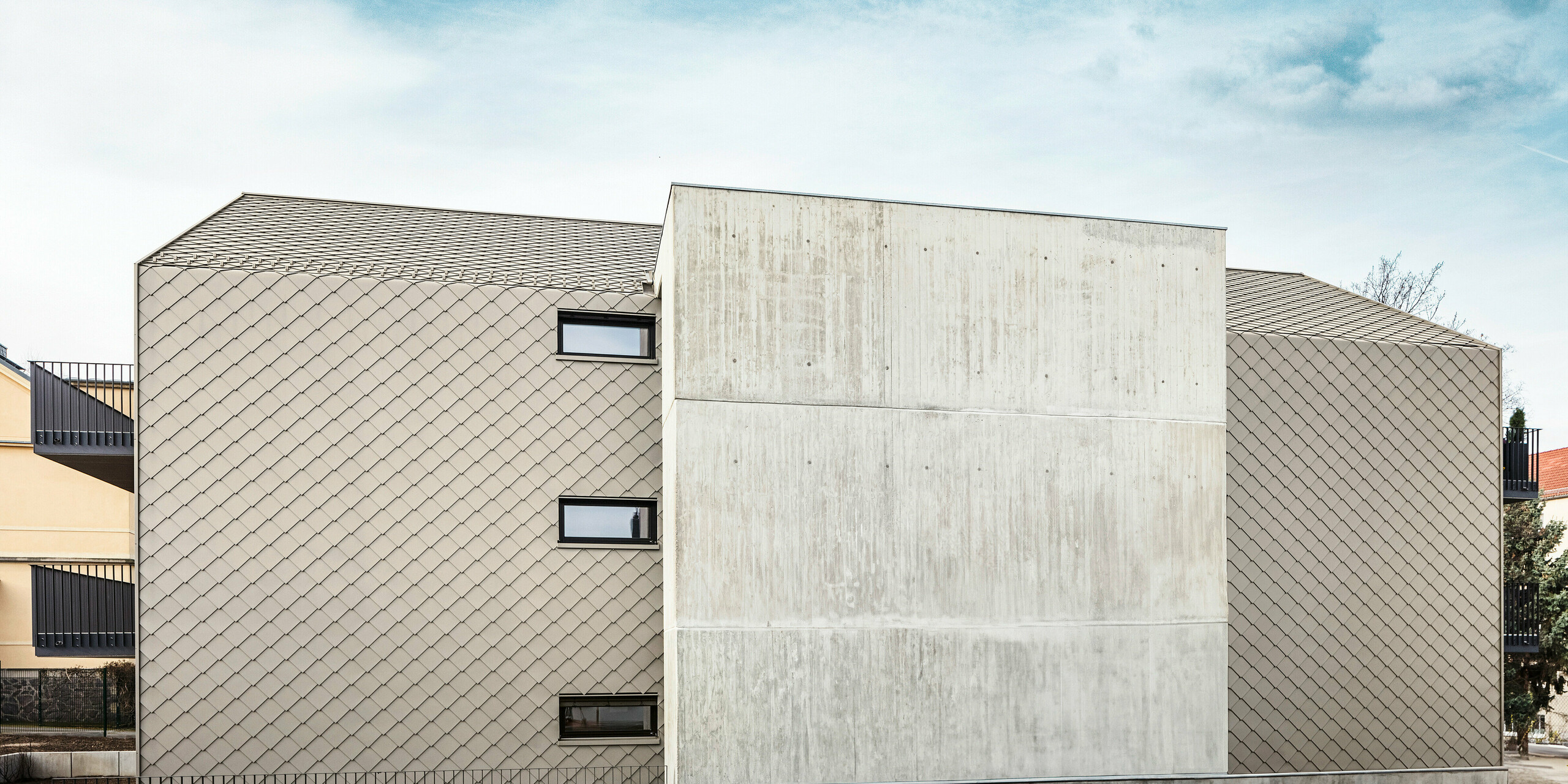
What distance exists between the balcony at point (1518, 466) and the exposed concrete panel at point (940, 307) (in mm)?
5003

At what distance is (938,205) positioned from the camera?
7.21m

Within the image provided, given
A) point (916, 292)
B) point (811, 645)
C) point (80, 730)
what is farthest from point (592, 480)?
point (80, 730)

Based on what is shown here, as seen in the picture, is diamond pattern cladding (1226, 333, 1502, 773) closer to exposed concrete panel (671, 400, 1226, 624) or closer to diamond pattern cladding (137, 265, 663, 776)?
exposed concrete panel (671, 400, 1226, 624)

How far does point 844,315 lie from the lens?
698 cm

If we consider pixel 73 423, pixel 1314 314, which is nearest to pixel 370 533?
pixel 73 423

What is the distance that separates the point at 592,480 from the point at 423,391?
5.00ft

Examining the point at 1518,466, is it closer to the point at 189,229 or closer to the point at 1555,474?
the point at 189,229

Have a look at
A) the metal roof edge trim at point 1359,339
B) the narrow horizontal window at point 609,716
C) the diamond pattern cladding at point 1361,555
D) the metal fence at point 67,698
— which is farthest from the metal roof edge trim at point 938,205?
the metal fence at point 67,698

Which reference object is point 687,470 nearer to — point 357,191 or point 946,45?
point 946,45

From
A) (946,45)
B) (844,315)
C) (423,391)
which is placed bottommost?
(423,391)

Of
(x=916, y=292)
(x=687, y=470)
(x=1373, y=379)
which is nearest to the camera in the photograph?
(x=687, y=470)

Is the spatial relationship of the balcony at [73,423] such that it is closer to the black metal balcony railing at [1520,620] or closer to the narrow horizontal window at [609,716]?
the narrow horizontal window at [609,716]

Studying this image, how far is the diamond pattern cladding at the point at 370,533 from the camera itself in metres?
7.25

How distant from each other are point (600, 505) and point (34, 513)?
52.8 ft
